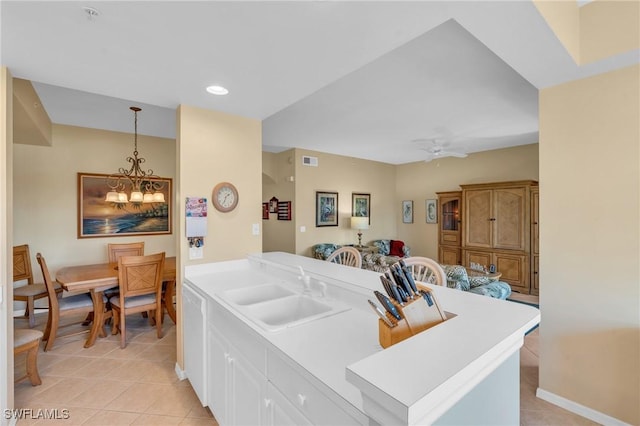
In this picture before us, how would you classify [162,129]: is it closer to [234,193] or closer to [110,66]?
[234,193]

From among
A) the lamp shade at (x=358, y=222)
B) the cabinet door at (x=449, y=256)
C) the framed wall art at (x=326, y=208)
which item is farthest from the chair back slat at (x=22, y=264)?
the cabinet door at (x=449, y=256)

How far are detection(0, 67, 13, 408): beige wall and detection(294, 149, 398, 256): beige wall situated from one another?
154 inches

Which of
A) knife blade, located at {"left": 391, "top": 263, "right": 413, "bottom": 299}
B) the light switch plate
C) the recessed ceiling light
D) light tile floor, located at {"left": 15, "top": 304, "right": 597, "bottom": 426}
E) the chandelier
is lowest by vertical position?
light tile floor, located at {"left": 15, "top": 304, "right": 597, "bottom": 426}

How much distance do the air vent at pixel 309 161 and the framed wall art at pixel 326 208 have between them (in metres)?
0.57

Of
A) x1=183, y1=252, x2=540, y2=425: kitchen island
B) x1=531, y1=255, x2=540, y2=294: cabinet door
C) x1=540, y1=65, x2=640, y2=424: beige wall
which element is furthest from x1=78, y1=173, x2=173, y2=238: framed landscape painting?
x1=531, y1=255, x2=540, y2=294: cabinet door

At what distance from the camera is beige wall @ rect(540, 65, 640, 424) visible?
1.86m

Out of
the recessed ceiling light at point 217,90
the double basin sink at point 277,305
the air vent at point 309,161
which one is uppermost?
the air vent at point 309,161

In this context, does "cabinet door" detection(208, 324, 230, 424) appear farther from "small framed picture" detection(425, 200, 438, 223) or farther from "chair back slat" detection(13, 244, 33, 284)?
"small framed picture" detection(425, 200, 438, 223)

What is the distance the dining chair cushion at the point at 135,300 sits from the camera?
3092 millimetres

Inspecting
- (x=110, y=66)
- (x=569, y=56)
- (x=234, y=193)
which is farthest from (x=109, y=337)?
(x=569, y=56)

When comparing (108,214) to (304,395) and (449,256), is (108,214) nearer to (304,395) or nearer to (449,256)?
(304,395)

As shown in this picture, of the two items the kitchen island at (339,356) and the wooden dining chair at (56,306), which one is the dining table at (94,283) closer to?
the wooden dining chair at (56,306)

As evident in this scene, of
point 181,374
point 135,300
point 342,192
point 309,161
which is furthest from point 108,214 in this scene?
point 342,192

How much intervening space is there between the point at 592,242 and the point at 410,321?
6.04ft
